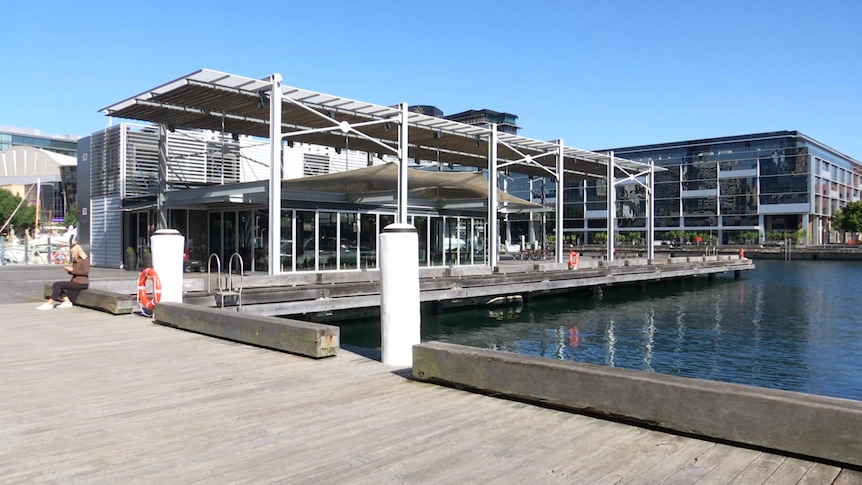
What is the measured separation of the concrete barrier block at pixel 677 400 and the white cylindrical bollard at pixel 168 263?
6.21 m

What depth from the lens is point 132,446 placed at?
4223mm

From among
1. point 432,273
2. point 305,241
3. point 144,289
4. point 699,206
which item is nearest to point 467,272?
point 432,273

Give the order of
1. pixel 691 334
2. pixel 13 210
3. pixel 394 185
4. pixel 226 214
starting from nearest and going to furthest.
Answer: pixel 691 334 < pixel 226 214 < pixel 394 185 < pixel 13 210

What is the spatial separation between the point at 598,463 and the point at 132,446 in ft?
9.92

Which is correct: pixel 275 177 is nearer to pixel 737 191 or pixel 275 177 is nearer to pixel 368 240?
pixel 368 240

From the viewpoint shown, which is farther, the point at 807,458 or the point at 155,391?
the point at 155,391

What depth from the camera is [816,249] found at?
7725 centimetres

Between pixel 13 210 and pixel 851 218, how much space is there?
103m

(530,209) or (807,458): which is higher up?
(530,209)

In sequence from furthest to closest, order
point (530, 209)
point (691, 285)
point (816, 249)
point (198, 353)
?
1. point (816, 249)
2. point (691, 285)
3. point (530, 209)
4. point (198, 353)

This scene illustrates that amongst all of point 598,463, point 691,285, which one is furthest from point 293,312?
point 691,285

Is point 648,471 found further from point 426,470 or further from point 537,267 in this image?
point 537,267

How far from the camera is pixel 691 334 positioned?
1822 centimetres

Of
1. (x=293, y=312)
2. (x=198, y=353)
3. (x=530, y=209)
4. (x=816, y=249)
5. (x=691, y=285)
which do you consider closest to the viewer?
(x=198, y=353)
